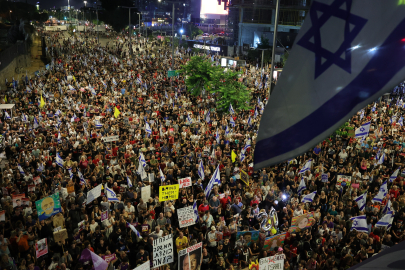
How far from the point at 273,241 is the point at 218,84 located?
1986 cm

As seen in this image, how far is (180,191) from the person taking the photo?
41.7 ft

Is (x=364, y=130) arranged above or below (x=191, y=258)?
above

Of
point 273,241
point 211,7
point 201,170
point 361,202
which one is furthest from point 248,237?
point 211,7

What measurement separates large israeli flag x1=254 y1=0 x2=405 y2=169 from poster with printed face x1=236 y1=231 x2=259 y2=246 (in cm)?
632

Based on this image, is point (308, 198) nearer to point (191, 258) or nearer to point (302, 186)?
point (302, 186)

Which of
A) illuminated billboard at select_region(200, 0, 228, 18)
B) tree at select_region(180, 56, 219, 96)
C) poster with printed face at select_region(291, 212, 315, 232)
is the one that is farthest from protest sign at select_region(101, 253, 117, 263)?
illuminated billboard at select_region(200, 0, 228, 18)

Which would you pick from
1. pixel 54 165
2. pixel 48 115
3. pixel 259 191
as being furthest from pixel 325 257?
pixel 48 115

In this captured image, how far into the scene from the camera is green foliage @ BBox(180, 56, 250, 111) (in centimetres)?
2552

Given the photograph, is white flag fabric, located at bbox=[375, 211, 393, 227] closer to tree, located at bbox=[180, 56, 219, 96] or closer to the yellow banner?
the yellow banner

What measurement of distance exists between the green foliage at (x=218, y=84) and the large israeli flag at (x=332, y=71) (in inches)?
831

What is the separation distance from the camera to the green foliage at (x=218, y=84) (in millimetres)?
25516

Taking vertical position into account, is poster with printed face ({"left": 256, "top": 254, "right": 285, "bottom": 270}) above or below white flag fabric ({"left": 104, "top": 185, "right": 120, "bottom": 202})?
below

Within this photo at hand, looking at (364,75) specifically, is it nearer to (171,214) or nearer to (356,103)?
(356,103)

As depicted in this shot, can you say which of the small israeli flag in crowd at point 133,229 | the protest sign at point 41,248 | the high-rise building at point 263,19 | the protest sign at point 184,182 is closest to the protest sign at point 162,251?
the small israeli flag in crowd at point 133,229
